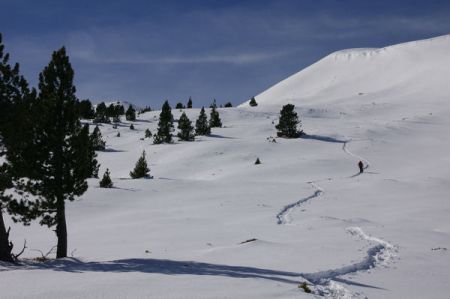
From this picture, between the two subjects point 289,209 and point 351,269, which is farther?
point 289,209

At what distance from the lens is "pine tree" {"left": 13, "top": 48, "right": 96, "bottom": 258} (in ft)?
46.3

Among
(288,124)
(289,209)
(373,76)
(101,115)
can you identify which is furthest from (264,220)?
(373,76)

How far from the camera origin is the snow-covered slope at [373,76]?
10088cm

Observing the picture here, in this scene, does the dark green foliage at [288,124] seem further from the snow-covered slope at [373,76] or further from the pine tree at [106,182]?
→ the snow-covered slope at [373,76]

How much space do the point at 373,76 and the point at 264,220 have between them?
11590 centimetres

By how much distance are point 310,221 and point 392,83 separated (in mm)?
103215

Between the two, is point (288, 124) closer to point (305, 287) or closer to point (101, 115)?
point (101, 115)

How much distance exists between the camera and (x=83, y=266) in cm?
1211

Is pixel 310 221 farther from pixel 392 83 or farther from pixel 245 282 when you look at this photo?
pixel 392 83

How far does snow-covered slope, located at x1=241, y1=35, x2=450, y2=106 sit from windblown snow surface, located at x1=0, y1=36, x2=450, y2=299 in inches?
1468

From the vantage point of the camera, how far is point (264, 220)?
2088 centimetres

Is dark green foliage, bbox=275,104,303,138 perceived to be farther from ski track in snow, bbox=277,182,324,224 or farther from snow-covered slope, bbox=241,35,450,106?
snow-covered slope, bbox=241,35,450,106

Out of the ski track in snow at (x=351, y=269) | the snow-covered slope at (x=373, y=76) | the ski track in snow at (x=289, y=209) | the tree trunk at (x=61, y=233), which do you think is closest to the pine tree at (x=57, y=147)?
the tree trunk at (x=61, y=233)

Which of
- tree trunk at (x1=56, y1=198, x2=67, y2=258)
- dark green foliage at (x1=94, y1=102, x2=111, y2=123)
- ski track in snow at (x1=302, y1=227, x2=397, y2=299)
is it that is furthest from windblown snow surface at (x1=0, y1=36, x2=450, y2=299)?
dark green foliage at (x1=94, y1=102, x2=111, y2=123)
